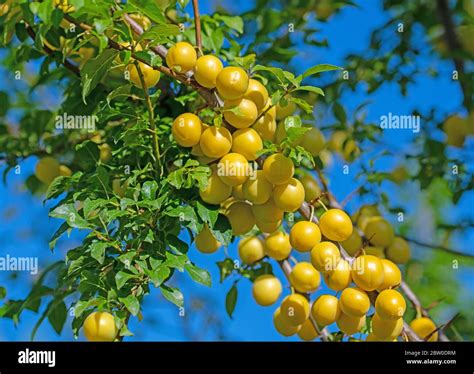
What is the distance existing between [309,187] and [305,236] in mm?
386

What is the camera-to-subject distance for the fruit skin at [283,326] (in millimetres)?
1609

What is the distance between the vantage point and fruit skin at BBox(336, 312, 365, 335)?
4.92 ft

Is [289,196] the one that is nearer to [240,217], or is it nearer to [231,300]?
[240,217]

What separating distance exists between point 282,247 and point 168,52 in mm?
570

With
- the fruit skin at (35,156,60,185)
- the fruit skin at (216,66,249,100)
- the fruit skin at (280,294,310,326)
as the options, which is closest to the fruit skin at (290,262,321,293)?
the fruit skin at (280,294,310,326)

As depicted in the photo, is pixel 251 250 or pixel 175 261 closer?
pixel 175 261

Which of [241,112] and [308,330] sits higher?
[241,112]

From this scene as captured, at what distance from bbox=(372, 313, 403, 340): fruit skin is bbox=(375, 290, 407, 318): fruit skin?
1.1 inches

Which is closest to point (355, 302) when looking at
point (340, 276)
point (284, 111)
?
point (340, 276)

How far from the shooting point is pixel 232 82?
4.31 ft

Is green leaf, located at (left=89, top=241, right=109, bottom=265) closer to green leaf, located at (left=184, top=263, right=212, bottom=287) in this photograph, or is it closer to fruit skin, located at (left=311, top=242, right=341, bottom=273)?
green leaf, located at (left=184, top=263, right=212, bottom=287)

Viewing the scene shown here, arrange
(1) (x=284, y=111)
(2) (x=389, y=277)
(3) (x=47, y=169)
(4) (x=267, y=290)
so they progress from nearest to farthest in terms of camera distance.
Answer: (2) (x=389, y=277)
(1) (x=284, y=111)
(4) (x=267, y=290)
(3) (x=47, y=169)

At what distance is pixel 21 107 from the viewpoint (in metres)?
2.31

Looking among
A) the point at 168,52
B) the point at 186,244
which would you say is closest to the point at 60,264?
the point at 186,244
